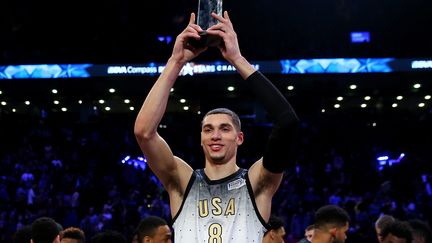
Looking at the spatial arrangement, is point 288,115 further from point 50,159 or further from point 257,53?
point 257,53

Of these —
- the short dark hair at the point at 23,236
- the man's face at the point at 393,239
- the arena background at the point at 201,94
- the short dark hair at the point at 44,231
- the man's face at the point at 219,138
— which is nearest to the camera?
the man's face at the point at 219,138

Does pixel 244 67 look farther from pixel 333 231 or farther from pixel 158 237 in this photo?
pixel 158 237

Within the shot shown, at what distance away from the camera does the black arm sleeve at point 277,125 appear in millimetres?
3115

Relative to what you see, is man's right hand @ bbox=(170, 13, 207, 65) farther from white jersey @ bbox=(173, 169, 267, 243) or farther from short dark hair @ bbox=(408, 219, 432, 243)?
short dark hair @ bbox=(408, 219, 432, 243)

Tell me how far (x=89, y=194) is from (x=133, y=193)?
1.21m

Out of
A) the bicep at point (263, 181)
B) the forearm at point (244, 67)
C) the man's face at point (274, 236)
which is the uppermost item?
the forearm at point (244, 67)

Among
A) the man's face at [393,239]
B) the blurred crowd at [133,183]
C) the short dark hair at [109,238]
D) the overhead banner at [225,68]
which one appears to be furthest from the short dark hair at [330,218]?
the overhead banner at [225,68]

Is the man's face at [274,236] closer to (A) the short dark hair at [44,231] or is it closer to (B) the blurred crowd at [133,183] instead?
(A) the short dark hair at [44,231]

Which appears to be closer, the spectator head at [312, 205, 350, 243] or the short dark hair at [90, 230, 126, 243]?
the spectator head at [312, 205, 350, 243]

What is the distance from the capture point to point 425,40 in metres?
22.8

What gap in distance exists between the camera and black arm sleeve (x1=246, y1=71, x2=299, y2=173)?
10.2 ft

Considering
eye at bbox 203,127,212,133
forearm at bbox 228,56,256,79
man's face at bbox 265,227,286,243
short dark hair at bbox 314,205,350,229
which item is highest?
forearm at bbox 228,56,256,79

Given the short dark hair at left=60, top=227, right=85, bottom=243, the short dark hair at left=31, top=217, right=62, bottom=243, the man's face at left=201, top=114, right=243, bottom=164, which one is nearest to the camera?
the man's face at left=201, top=114, right=243, bottom=164

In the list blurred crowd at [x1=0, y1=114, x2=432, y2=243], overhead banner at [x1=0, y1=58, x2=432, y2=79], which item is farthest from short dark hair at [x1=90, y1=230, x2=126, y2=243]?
overhead banner at [x1=0, y1=58, x2=432, y2=79]
